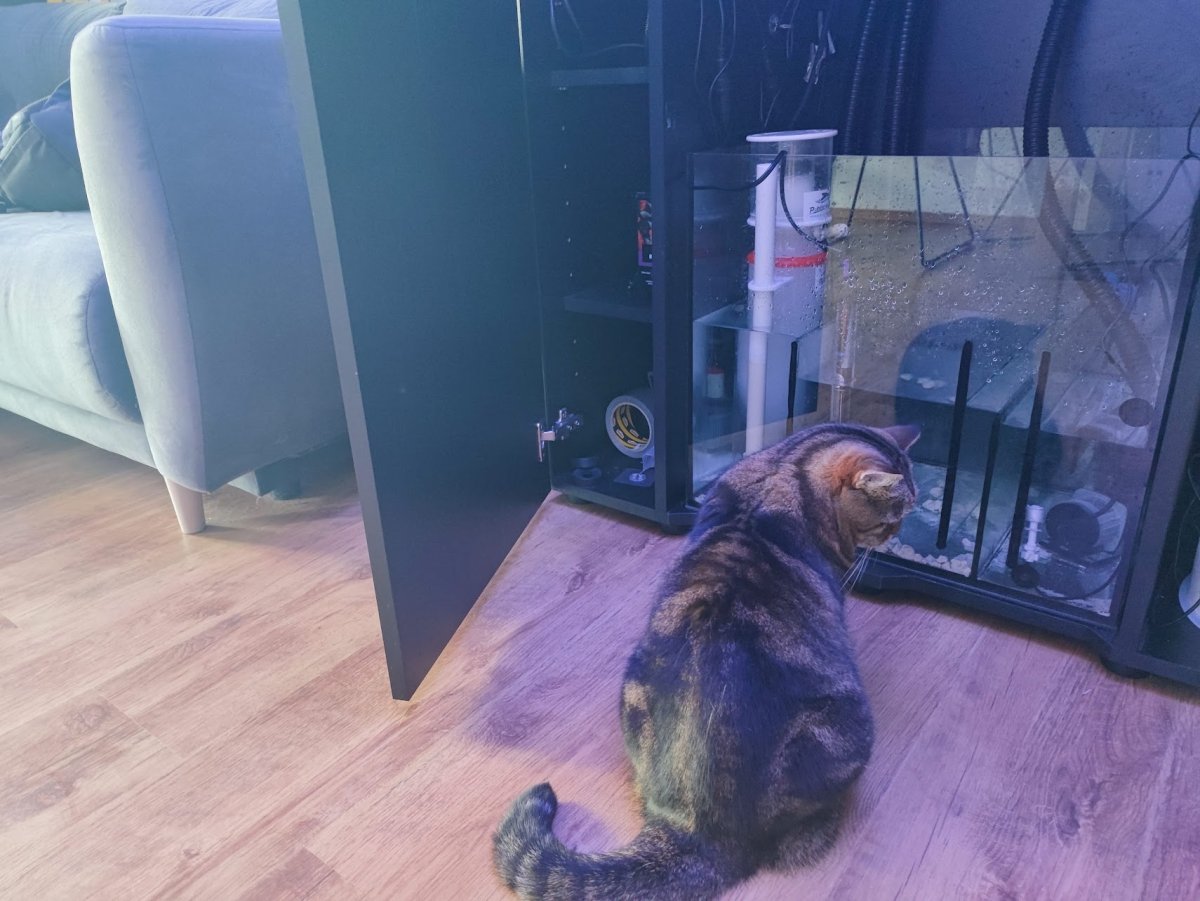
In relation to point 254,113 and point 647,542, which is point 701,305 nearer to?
point 647,542

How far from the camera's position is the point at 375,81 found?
0.84m

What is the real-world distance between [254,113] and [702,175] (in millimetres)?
698

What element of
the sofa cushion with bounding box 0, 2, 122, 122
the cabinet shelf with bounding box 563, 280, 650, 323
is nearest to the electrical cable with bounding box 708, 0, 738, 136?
the cabinet shelf with bounding box 563, 280, 650, 323

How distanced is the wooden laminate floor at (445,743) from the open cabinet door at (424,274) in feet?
0.39

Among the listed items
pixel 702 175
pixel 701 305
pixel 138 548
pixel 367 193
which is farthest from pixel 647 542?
pixel 138 548

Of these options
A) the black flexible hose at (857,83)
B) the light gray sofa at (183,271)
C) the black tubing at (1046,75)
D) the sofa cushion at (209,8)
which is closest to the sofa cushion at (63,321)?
the light gray sofa at (183,271)

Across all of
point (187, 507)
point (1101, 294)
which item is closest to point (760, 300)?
point (1101, 294)

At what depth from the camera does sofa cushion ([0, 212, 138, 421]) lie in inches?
49.9

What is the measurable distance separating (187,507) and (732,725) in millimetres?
1134

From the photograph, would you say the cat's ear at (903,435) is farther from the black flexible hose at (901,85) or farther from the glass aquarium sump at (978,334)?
the black flexible hose at (901,85)

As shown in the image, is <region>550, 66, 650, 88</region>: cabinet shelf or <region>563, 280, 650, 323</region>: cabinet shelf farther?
<region>563, 280, 650, 323</region>: cabinet shelf

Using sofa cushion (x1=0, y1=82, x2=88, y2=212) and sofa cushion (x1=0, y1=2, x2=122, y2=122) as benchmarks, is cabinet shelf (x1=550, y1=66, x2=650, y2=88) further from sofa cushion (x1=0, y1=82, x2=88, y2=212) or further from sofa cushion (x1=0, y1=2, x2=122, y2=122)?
sofa cushion (x1=0, y1=2, x2=122, y2=122)

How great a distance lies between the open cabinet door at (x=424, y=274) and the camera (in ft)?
2.62

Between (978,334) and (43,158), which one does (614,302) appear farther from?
(43,158)
